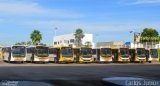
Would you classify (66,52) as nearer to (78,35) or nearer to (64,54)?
(64,54)

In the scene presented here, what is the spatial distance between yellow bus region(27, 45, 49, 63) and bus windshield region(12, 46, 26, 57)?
1.28 meters

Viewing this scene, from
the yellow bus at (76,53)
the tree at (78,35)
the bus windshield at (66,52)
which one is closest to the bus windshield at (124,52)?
the yellow bus at (76,53)

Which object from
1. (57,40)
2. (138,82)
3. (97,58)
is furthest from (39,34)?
(138,82)

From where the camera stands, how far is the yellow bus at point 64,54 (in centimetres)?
5044

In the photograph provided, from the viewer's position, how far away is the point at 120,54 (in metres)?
54.2

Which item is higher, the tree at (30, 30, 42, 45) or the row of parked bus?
the tree at (30, 30, 42, 45)

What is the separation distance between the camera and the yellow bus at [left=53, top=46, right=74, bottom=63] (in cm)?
5044

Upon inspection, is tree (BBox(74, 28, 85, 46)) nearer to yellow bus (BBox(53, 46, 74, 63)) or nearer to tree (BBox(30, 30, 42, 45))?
tree (BBox(30, 30, 42, 45))

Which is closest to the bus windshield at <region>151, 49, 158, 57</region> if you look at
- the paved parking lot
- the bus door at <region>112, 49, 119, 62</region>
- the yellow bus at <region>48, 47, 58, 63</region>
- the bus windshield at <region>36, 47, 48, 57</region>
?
the bus door at <region>112, 49, 119, 62</region>

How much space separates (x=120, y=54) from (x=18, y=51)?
14.1 m

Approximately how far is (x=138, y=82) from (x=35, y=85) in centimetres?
229

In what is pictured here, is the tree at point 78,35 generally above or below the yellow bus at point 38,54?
above

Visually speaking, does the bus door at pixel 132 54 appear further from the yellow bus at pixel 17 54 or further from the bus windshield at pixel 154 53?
the yellow bus at pixel 17 54

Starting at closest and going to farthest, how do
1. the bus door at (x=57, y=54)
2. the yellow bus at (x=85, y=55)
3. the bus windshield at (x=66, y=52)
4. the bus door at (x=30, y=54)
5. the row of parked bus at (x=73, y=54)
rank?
the row of parked bus at (x=73, y=54)
the bus door at (x=30, y=54)
the bus windshield at (x=66, y=52)
the bus door at (x=57, y=54)
the yellow bus at (x=85, y=55)
